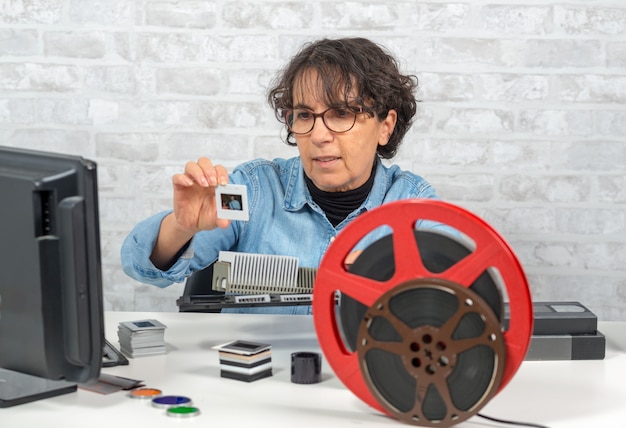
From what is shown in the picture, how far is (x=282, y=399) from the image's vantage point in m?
1.45

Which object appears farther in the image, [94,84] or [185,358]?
[94,84]

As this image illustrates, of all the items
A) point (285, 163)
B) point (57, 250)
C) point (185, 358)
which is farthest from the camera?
point (285, 163)

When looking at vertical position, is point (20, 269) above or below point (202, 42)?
below

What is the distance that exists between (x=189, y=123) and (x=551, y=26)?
4.09 feet

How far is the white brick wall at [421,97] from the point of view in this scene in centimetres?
290

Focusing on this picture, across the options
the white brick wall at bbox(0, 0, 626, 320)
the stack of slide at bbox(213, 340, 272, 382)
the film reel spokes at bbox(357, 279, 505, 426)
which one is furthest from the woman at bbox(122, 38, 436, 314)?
the film reel spokes at bbox(357, 279, 505, 426)

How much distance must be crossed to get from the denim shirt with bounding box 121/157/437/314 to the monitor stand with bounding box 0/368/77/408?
2.17 feet

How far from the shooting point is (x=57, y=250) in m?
1.33

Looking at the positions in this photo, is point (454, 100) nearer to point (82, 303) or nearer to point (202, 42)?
point (202, 42)

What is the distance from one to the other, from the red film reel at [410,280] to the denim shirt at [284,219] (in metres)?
0.77

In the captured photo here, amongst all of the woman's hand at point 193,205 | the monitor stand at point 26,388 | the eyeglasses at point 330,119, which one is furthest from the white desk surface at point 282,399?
the eyeglasses at point 330,119

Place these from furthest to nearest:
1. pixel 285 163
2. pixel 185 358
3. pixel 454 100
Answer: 1. pixel 454 100
2. pixel 285 163
3. pixel 185 358

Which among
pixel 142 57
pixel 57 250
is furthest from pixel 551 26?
pixel 57 250

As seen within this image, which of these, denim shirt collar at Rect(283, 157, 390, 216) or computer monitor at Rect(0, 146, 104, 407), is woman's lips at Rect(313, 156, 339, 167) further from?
computer monitor at Rect(0, 146, 104, 407)
